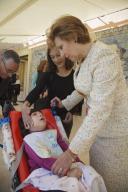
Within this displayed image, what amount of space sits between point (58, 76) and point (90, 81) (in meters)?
0.80

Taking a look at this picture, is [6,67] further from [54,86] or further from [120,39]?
Answer: [120,39]

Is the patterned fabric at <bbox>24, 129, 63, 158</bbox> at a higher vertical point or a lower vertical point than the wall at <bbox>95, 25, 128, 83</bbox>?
lower

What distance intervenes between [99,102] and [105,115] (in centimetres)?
7

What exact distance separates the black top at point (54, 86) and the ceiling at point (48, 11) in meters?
1.83

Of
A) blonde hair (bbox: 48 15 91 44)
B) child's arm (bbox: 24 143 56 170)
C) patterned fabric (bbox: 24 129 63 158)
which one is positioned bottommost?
child's arm (bbox: 24 143 56 170)

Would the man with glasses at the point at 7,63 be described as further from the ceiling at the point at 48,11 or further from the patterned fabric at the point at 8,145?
the ceiling at the point at 48,11

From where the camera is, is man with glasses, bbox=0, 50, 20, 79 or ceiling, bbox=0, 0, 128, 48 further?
ceiling, bbox=0, 0, 128, 48

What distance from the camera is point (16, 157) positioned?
145 cm

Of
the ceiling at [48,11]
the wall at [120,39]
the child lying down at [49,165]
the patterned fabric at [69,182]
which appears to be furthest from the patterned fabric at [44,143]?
the ceiling at [48,11]

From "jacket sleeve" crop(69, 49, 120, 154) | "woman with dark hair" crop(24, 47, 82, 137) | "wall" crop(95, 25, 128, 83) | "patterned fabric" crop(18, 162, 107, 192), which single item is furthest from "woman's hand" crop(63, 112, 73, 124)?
"wall" crop(95, 25, 128, 83)

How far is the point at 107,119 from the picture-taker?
50.3 inches

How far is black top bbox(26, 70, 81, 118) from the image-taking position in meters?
1.99

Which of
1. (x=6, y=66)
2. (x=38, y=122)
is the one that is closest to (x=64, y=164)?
(x=38, y=122)

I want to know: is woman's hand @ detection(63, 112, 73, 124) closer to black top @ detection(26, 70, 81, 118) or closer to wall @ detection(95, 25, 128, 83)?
black top @ detection(26, 70, 81, 118)
